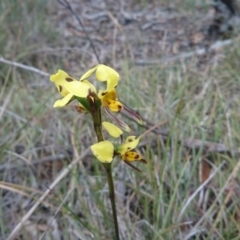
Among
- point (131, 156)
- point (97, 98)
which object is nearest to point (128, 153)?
point (131, 156)

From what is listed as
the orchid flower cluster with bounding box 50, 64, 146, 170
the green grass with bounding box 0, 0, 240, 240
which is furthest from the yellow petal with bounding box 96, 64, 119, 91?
the green grass with bounding box 0, 0, 240, 240

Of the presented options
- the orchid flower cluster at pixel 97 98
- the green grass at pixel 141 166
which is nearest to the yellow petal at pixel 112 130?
the orchid flower cluster at pixel 97 98

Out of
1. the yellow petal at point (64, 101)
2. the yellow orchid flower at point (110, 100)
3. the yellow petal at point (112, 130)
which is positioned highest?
the yellow petal at point (64, 101)

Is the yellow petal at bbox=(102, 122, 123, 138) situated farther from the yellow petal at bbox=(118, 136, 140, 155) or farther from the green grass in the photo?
the green grass

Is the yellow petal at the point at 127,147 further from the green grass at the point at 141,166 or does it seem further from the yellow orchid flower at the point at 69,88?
→ the green grass at the point at 141,166

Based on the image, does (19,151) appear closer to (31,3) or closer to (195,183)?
(195,183)

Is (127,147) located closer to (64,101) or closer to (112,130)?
(112,130)

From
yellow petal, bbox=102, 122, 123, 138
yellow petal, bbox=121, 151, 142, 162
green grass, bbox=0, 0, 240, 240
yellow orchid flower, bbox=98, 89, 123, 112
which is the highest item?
yellow orchid flower, bbox=98, 89, 123, 112

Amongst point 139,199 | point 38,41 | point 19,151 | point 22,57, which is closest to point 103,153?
point 139,199
